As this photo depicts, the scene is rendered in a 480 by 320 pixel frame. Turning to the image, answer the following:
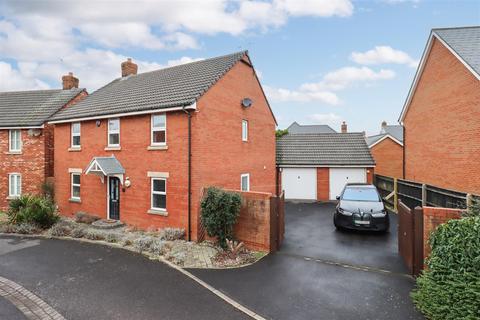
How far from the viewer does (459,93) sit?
1373 centimetres

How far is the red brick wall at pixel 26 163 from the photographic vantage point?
17.3m

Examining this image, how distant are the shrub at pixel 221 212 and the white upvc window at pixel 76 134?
9707 millimetres

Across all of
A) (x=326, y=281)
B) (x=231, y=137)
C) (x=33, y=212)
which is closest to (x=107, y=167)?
(x=33, y=212)

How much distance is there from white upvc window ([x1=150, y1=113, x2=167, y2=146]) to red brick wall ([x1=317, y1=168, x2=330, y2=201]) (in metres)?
12.8

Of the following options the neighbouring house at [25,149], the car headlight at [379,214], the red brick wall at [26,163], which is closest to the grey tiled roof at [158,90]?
the neighbouring house at [25,149]

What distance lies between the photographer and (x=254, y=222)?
975 centimetres

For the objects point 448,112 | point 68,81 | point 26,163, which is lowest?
point 26,163

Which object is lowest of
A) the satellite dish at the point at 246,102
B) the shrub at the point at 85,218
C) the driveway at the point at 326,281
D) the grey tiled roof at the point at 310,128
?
the driveway at the point at 326,281

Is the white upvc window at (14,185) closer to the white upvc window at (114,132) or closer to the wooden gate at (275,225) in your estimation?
the white upvc window at (114,132)

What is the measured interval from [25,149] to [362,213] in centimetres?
1937

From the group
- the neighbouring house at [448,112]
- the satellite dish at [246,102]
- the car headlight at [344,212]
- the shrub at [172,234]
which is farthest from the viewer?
the satellite dish at [246,102]

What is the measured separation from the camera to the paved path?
589cm

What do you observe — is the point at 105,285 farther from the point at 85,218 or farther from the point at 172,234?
the point at 85,218

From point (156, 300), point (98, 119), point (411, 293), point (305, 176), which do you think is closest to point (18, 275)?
point (156, 300)
